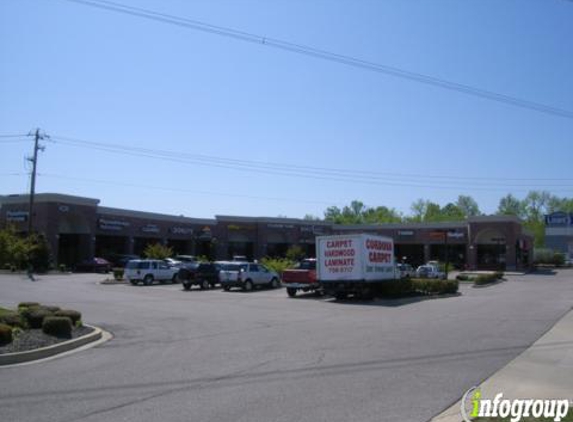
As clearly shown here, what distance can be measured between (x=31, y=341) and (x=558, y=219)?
114743 millimetres

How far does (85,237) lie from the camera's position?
61156mm

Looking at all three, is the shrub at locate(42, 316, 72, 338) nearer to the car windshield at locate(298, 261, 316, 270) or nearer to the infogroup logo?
the infogroup logo

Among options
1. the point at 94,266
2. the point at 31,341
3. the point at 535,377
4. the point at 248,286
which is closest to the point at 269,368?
the point at 535,377

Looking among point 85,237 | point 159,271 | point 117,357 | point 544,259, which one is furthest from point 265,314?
point 544,259

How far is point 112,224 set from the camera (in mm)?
63500

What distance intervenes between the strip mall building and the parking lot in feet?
136

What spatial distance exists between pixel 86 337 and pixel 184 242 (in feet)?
→ 205

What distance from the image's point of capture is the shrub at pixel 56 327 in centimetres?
1415

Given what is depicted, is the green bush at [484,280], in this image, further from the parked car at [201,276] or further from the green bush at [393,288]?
the parked car at [201,276]

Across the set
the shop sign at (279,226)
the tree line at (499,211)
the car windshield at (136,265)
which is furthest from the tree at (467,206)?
the car windshield at (136,265)

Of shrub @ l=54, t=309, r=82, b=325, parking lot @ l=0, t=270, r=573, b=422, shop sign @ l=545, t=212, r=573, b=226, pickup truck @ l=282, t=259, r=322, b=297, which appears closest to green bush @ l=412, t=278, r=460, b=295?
pickup truck @ l=282, t=259, r=322, b=297

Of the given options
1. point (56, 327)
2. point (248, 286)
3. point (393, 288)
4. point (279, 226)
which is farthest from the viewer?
point (279, 226)

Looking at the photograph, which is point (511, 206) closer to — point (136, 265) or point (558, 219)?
point (558, 219)

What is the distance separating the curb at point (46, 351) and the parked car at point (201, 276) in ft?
76.4
